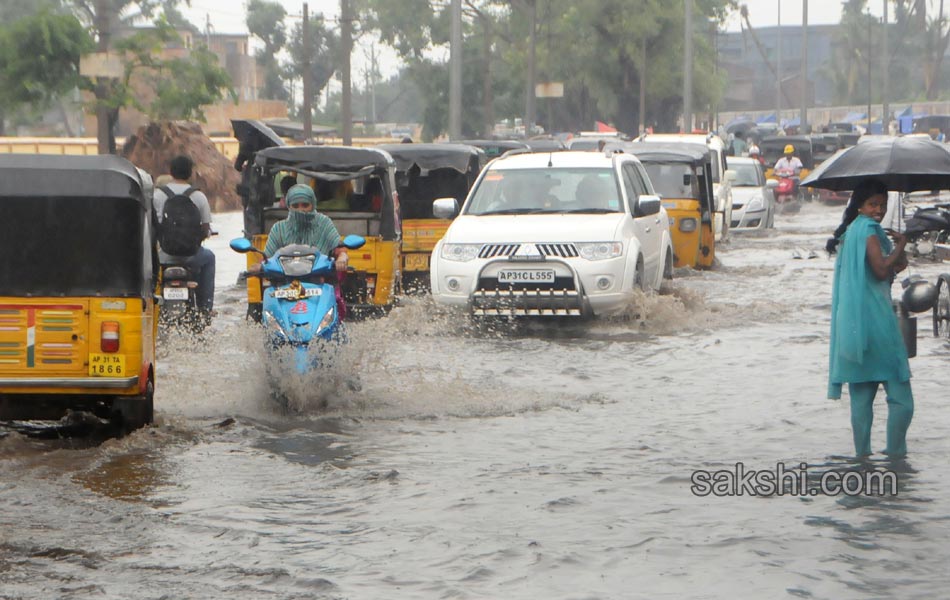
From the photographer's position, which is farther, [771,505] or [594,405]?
[594,405]

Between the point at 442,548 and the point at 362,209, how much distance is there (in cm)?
1042

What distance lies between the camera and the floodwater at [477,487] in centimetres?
597

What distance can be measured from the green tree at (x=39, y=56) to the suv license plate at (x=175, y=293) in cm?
1986

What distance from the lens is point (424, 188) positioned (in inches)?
770

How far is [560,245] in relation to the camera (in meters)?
14.3

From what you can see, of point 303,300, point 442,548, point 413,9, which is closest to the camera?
point 442,548

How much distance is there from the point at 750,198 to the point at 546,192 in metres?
16.3

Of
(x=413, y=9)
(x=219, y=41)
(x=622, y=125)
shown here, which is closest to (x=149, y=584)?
(x=622, y=125)

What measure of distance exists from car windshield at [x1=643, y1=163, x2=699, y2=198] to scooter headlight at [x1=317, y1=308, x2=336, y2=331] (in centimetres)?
1225

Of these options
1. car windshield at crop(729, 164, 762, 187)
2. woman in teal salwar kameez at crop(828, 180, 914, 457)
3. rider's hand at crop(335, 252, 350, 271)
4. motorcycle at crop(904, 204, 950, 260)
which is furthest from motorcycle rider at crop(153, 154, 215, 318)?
car windshield at crop(729, 164, 762, 187)

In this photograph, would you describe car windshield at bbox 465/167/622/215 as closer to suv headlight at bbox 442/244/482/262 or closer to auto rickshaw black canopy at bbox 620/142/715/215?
suv headlight at bbox 442/244/482/262

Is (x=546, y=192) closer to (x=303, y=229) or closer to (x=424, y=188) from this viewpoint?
(x=424, y=188)

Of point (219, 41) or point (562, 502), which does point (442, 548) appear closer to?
point (562, 502)

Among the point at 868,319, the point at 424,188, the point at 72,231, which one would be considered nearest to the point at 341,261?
the point at 72,231
